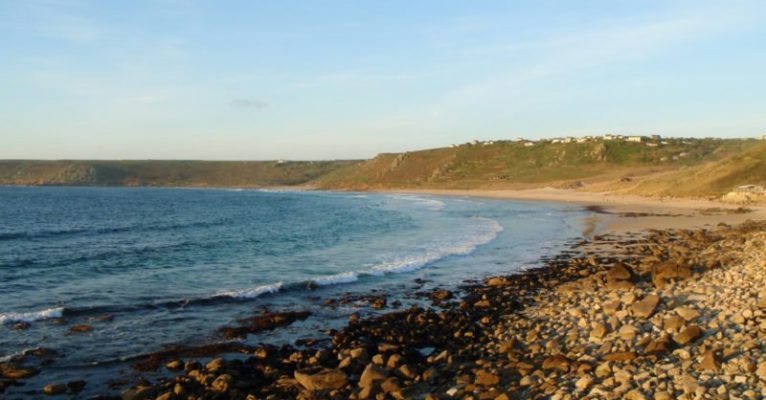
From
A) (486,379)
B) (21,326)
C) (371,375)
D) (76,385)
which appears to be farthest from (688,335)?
(21,326)

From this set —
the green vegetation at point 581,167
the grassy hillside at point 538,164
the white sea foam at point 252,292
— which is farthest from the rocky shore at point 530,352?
the grassy hillside at point 538,164

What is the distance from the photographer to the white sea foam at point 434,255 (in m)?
24.3

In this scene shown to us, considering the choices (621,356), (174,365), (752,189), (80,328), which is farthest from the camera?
(752,189)

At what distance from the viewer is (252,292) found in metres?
19.8

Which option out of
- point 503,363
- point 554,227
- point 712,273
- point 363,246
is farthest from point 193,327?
point 554,227

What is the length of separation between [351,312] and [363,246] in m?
15.6

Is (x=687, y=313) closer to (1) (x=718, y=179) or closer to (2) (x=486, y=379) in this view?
(2) (x=486, y=379)

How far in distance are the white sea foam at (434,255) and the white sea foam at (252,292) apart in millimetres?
4506

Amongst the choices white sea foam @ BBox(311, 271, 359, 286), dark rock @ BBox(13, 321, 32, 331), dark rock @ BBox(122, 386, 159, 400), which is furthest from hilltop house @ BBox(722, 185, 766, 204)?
dark rock @ BBox(13, 321, 32, 331)

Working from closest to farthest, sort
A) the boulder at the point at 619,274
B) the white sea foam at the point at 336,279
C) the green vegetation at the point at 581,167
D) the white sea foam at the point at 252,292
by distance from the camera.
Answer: the boulder at the point at 619,274 < the white sea foam at the point at 252,292 < the white sea foam at the point at 336,279 < the green vegetation at the point at 581,167

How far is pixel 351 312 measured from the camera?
672 inches

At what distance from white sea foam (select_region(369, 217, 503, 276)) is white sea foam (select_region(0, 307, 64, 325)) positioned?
440 inches

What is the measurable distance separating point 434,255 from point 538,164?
105m

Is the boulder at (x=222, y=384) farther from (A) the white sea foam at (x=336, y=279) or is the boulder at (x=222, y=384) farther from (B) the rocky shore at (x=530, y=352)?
(A) the white sea foam at (x=336, y=279)
